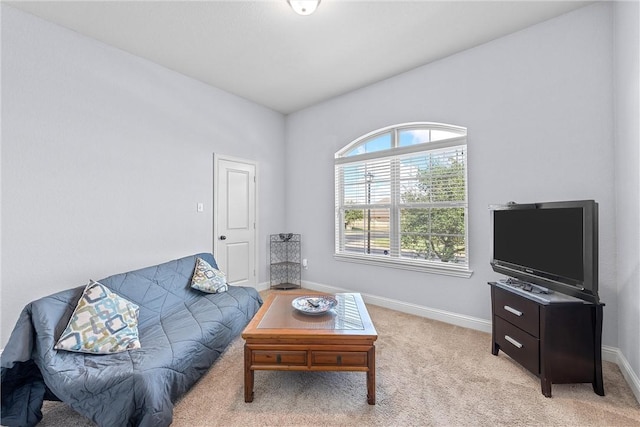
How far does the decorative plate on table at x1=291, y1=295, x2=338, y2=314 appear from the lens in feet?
6.80

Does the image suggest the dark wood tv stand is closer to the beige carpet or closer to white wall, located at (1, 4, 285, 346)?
the beige carpet

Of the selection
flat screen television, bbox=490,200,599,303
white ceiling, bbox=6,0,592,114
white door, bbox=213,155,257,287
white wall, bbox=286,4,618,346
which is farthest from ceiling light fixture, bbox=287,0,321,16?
flat screen television, bbox=490,200,599,303

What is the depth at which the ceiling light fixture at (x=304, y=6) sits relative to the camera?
212 centimetres

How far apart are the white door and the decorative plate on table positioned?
6.49 ft

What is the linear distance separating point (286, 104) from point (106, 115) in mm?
2396

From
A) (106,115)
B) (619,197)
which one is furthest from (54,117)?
(619,197)

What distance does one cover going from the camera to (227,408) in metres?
1.74

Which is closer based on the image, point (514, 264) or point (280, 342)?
point (280, 342)

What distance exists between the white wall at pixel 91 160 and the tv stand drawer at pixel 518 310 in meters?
3.39

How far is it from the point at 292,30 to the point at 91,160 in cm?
235

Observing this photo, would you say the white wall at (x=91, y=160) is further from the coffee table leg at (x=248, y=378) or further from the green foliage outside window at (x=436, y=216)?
the green foliage outside window at (x=436, y=216)

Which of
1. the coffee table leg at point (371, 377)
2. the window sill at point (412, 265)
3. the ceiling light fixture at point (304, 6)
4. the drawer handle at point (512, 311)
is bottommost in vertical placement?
the coffee table leg at point (371, 377)

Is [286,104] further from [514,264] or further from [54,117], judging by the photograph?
[514,264]

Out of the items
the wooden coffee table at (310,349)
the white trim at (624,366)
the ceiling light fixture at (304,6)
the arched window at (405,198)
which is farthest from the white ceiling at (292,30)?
the white trim at (624,366)
